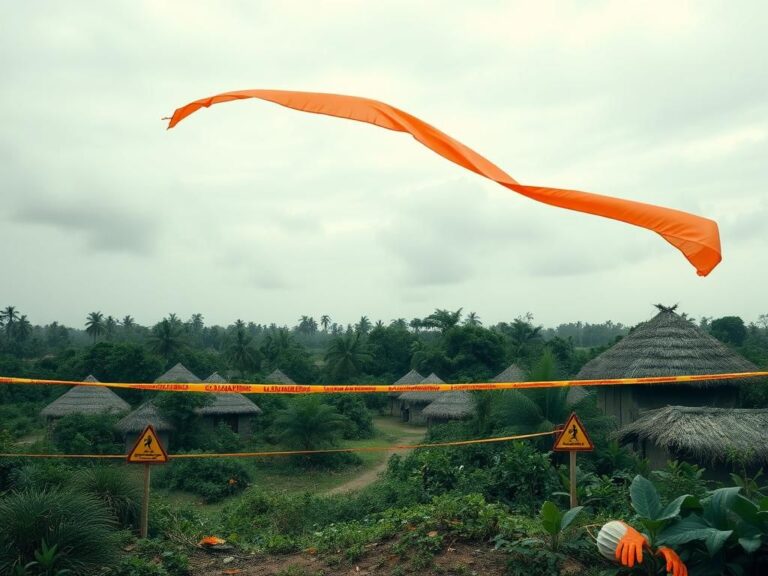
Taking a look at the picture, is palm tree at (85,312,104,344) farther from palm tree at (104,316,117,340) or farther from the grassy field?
the grassy field

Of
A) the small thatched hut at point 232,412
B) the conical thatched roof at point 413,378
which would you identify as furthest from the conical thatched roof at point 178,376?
the conical thatched roof at point 413,378

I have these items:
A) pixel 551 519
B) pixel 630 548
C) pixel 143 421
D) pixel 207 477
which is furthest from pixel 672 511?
pixel 143 421

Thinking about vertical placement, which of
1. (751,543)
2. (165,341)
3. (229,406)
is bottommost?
(229,406)

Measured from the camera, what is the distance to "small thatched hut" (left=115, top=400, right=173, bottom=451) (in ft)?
74.9

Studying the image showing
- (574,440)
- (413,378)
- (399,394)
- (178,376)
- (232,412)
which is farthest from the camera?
(413,378)

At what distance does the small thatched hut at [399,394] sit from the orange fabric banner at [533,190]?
3287 centimetres

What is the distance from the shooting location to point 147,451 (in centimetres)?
602

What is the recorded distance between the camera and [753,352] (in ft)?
88.3

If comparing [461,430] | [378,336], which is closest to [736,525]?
[461,430]

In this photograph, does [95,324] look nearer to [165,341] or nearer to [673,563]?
[165,341]

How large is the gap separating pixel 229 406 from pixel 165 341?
16583mm

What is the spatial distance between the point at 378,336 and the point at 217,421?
21119mm

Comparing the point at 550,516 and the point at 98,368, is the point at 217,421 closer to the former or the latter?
the point at 98,368

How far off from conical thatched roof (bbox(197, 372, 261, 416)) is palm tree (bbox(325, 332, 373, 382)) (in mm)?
12973
